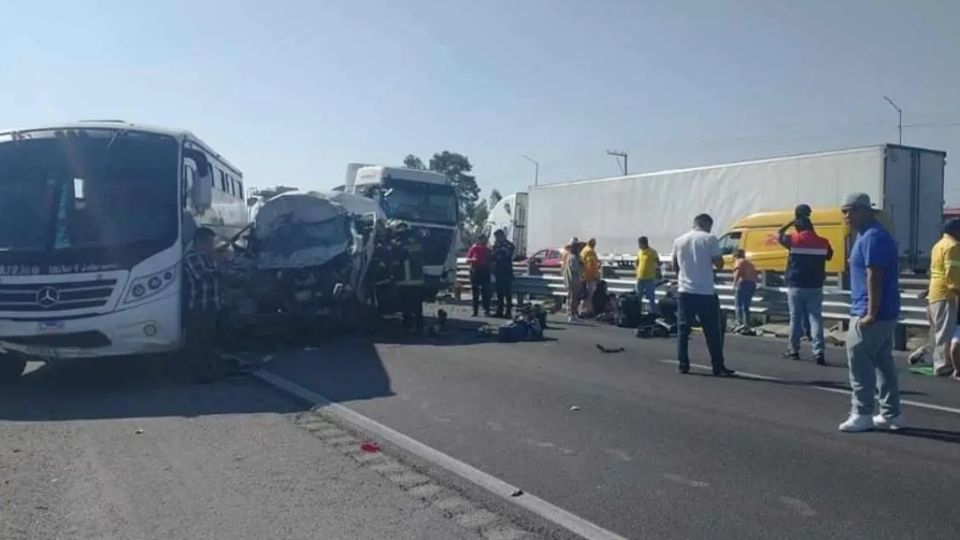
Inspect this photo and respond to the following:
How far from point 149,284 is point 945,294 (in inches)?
355

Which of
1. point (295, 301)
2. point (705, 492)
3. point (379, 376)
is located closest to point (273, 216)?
point (295, 301)

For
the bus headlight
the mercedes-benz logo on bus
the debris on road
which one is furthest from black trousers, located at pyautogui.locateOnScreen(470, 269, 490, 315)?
the debris on road

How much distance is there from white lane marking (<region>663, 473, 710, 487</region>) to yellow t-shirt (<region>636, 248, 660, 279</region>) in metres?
12.6

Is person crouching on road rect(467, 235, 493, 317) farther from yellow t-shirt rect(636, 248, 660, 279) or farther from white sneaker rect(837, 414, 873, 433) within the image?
white sneaker rect(837, 414, 873, 433)

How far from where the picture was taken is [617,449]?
23.1ft

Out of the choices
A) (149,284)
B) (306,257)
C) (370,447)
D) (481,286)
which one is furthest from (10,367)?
(481,286)

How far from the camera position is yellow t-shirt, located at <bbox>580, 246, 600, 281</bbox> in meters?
19.8

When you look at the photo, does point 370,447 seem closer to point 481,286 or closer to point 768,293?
point 768,293

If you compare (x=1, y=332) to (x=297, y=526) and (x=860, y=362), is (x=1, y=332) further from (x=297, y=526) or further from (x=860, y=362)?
(x=860, y=362)

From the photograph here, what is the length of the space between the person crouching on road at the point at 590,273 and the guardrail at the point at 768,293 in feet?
4.00

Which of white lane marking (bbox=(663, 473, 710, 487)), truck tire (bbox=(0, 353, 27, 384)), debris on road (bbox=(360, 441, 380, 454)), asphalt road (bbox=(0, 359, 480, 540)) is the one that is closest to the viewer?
asphalt road (bbox=(0, 359, 480, 540))

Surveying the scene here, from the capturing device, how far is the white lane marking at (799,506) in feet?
17.6

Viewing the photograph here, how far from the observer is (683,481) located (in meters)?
6.08

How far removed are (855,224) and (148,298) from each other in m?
7.29
